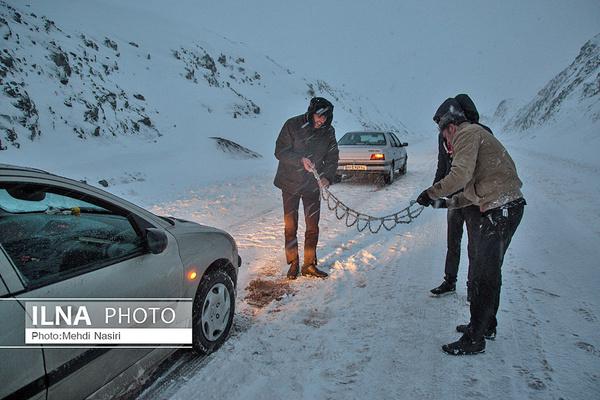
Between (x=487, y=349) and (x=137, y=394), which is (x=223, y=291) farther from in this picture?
(x=487, y=349)

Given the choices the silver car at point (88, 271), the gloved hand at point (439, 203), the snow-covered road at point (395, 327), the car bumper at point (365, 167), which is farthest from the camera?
the car bumper at point (365, 167)

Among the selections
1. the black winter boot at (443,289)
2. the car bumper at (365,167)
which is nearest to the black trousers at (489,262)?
the black winter boot at (443,289)

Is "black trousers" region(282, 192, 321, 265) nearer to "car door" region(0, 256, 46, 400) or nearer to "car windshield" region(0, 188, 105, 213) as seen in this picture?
"car windshield" region(0, 188, 105, 213)

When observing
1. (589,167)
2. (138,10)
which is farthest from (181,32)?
(589,167)

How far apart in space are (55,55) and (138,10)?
2750 centimetres

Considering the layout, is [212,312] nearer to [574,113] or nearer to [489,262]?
[489,262]

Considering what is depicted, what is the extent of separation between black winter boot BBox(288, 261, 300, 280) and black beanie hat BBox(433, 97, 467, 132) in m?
2.36

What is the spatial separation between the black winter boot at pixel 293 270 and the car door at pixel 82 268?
6.67 ft

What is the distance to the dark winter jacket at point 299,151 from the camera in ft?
14.2

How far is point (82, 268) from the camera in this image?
6.80ft

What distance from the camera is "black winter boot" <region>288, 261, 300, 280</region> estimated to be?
14.8 ft

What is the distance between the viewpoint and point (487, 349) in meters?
3.09

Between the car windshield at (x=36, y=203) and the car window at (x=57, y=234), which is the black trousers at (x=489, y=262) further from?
the car windshield at (x=36, y=203)

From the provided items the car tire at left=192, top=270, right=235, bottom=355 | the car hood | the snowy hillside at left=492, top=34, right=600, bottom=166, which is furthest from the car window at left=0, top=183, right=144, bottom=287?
the snowy hillside at left=492, top=34, right=600, bottom=166
